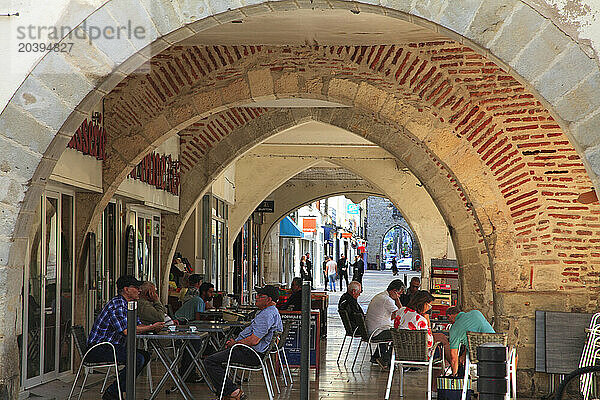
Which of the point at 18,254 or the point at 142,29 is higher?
the point at 142,29

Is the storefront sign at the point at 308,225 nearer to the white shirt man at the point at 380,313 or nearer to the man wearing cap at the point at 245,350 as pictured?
the white shirt man at the point at 380,313

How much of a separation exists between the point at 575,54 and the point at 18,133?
342 cm

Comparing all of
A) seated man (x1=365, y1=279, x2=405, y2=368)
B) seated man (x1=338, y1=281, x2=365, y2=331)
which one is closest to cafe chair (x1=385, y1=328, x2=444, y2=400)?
seated man (x1=365, y1=279, x2=405, y2=368)

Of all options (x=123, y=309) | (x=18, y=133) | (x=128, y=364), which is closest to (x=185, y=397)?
(x=123, y=309)

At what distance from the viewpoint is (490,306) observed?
11.6 m

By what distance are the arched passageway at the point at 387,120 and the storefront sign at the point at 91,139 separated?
243 millimetres

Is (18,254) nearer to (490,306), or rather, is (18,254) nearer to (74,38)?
(74,38)

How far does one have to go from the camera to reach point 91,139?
994 cm

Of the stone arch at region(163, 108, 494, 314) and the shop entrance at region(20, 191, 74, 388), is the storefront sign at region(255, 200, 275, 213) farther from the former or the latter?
the shop entrance at region(20, 191, 74, 388)

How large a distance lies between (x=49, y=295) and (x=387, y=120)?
4.04 meters

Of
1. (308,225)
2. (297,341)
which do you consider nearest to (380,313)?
(297,341)

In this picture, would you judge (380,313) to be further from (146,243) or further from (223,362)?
(146,243)

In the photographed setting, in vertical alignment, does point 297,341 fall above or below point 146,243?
below

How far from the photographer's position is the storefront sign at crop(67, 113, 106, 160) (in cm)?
942
